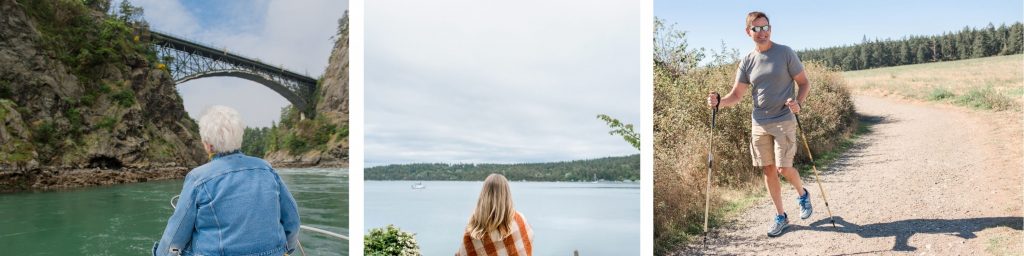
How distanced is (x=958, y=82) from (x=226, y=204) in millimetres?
2882

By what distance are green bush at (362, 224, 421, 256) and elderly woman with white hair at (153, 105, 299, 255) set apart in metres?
1.76

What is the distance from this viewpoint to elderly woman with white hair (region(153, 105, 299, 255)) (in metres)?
1.42

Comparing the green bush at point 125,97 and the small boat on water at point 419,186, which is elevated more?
the green bush at point 125,97

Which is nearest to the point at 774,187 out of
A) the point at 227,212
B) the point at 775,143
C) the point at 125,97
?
the point at 775,143

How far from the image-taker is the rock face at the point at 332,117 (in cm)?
1468

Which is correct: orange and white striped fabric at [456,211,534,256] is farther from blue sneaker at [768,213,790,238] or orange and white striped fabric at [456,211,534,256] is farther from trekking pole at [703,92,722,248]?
blue sneaker at [768,213,790,238]

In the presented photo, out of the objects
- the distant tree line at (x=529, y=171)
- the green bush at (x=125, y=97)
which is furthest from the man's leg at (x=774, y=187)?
the green bush at (x=125, y=97)

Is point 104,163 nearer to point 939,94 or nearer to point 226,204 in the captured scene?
point 226,204

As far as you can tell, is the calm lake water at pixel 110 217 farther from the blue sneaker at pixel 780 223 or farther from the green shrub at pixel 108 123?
the blue sneaker at pixel 780 223

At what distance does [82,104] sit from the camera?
20109 mm

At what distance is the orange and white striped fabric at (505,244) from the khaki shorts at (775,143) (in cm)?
125

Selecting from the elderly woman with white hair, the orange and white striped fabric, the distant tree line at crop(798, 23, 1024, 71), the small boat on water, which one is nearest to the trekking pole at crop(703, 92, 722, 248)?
the distant tree line at crop(798, 23, 1024, 71)

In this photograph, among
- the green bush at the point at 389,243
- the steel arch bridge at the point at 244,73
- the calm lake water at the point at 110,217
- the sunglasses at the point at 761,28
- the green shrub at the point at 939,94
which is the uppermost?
the steel arch bridge at the point at 244,73

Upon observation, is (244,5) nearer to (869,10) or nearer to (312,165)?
(312,165)
